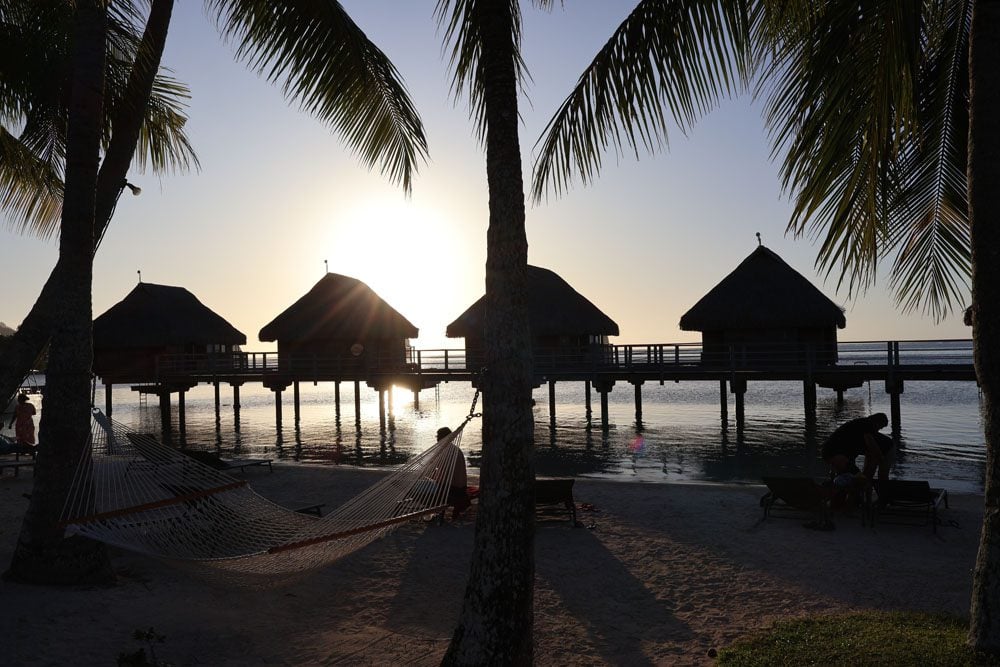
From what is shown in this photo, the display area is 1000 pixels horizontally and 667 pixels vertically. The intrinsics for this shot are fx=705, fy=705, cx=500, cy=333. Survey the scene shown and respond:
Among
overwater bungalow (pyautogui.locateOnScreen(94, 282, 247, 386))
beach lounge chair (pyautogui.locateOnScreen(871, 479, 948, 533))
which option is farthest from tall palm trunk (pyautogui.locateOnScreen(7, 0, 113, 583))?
overwater bungalow (pyautogui.locateOnScreen(94, 282, 247, 386))

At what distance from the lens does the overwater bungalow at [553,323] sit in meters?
25.4

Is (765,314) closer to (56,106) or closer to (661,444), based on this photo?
(661,444)

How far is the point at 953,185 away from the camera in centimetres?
482

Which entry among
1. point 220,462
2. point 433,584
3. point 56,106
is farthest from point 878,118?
point 220,462

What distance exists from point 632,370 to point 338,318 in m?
12.2

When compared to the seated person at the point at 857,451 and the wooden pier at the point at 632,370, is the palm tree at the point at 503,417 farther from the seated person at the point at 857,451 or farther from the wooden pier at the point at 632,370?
the wooden pier at the point at 632,370

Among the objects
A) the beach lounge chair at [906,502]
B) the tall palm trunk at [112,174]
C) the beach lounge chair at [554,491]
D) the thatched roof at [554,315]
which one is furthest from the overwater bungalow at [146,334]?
the beach lounge chair at [906,502]

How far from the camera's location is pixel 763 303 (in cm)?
2400

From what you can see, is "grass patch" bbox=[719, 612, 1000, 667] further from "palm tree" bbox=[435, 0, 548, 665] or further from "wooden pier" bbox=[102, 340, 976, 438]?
"wooden pier" bbox=[102, 340, 976, 438]

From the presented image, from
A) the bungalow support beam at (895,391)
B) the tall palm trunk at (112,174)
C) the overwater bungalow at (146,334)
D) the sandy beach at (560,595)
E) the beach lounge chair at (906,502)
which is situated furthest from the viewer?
the overwater bungalow at (146,334)

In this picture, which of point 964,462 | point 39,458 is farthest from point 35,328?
point 964,462

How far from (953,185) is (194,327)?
99.0 ft

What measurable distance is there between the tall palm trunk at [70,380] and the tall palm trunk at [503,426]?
3.70 metres

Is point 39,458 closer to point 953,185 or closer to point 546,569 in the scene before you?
point 546,569
